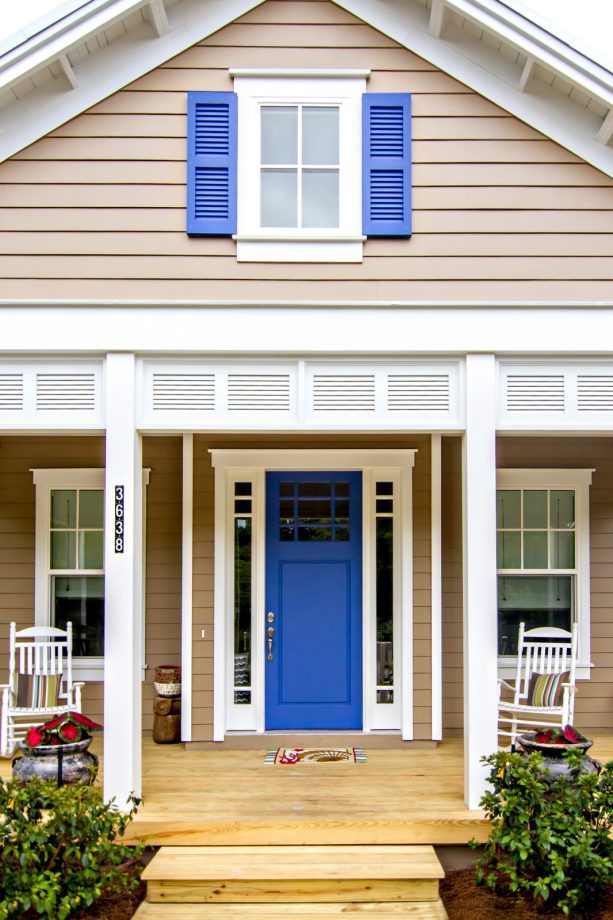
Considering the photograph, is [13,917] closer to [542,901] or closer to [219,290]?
[542,901]

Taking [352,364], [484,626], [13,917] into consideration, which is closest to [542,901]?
[484,626]

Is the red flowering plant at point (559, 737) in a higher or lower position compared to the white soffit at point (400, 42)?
lower

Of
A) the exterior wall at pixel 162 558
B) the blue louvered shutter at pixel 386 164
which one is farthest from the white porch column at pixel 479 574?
the exterior wall at pixel 162 558

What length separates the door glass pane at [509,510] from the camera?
6.88 meters

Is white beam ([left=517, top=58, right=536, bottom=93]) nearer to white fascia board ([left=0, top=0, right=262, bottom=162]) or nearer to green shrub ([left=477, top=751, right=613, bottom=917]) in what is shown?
white fascia board ([left=0, top=0, right=262, bottom=162])

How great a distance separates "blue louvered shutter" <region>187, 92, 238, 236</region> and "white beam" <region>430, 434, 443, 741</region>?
8.11 feet

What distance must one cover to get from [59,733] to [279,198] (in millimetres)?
3588

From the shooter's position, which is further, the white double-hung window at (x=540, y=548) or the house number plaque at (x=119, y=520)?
the white double-hung window at (x=540, y=548)

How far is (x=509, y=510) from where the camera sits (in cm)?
689

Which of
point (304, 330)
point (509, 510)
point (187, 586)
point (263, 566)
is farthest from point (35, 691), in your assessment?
point (509, 510)

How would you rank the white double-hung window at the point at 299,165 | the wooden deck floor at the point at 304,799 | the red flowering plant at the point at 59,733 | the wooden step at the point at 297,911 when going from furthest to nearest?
the white double-hung window at the point at 299,165, the red flowering plant at the point at 59,733, the wooden deck floor at the point at 304,799, the wooden step at the point at 297,911

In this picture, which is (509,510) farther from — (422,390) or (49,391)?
(49,391)

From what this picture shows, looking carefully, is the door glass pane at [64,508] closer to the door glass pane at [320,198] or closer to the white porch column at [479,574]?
the door glass pane at [320,198]

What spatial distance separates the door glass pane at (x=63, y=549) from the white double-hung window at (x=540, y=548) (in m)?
3.43
